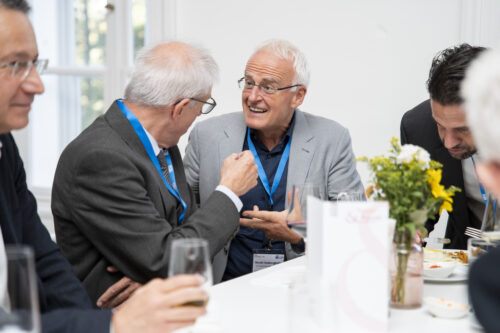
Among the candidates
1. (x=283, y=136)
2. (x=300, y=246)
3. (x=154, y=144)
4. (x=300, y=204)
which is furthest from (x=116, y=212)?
(x=283, y=136)

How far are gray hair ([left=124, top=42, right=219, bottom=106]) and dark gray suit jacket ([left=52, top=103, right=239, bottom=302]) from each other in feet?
0.40

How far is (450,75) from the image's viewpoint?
6.91 feet

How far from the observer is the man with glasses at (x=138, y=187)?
5.93 feet

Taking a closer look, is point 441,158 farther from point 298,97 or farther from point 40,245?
point 40,245

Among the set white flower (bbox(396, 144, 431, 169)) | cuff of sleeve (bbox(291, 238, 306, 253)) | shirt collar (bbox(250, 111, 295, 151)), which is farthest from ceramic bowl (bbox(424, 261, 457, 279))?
shirt collar (bbox(250, 111, 295, 151))

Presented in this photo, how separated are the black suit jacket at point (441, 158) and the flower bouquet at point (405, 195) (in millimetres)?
1073

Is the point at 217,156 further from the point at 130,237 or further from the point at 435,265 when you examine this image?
the point at 435,265

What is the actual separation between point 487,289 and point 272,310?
587 millimetres

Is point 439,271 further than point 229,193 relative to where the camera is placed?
No

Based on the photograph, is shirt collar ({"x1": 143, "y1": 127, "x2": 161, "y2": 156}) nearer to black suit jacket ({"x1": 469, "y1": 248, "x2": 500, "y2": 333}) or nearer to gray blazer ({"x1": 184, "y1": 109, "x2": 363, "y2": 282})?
gray blazer ({"x1": 184, "y1": 109, "x2": 363, "y2": 282})

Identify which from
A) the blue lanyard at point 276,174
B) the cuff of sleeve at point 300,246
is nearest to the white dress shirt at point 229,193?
the cuff of sleeve at point 300,246

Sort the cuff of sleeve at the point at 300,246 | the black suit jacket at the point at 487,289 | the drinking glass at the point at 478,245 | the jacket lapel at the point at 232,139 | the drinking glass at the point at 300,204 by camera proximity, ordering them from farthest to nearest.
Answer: the jacket lapel at the point at 232,139 < the cuff of sleeve at the point at 300,246 < the drinking glass at the point at 478,245 < the drinking glass at the point at 300,204 < the black suit jacket at the point at 487,289

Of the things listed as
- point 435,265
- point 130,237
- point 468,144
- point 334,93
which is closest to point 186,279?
point 130,237

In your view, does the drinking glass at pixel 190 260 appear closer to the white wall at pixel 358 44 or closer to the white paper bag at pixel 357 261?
the white paper bag at pixel 357 261
